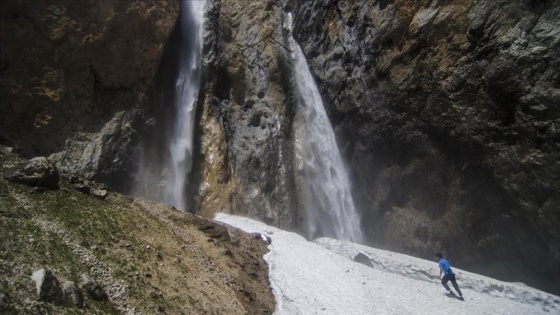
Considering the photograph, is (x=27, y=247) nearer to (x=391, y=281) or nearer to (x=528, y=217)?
(x=391, y=281)

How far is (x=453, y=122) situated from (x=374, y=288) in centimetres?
863

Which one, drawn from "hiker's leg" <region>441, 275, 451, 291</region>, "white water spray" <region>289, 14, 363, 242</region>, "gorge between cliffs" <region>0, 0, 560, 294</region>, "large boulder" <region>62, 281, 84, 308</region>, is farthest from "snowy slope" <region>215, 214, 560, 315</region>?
"large boulder" <region>62, 281, 84, 308</region>

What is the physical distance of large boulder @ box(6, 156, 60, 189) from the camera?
33.6ft

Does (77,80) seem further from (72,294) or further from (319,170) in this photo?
(72,294)

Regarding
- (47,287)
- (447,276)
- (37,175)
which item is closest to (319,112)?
(447,276)

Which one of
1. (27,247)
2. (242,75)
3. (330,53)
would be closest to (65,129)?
(242,75)

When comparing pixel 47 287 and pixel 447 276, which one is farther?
pixel 447 276

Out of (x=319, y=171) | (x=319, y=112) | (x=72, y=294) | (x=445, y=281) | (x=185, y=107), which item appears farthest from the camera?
(x=319, y=112)

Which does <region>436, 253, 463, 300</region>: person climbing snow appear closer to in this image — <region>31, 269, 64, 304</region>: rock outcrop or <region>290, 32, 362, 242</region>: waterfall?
<region>290, 32, 362, 242</region>: waterfall

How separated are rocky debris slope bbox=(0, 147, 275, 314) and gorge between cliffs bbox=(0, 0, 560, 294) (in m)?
4.09

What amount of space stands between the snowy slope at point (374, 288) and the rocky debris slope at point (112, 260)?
→ 965 mm

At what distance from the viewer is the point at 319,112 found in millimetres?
25234

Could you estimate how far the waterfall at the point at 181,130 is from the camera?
2123 cm

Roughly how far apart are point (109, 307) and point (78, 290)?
67cm
